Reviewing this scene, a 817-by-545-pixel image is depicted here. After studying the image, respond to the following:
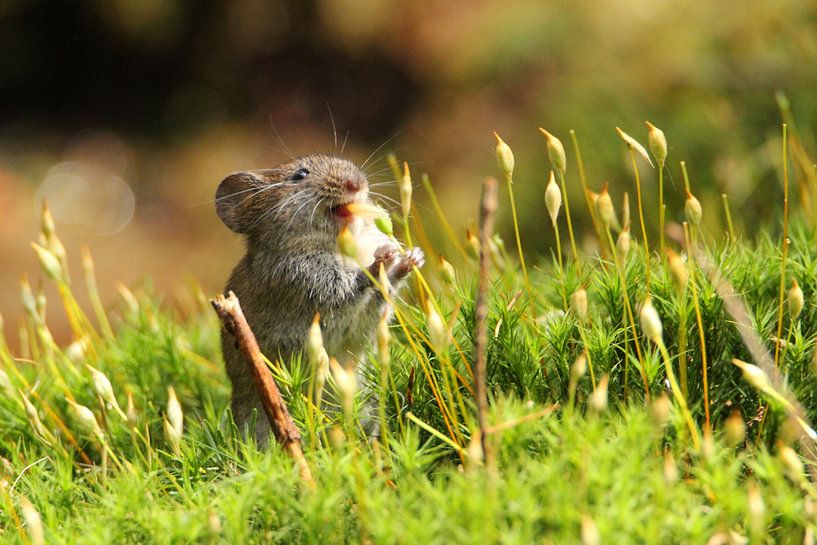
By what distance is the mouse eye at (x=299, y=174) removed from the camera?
12.2 ft

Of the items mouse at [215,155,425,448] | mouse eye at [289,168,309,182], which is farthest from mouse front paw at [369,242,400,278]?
mouse eye at [289,168,309,182]

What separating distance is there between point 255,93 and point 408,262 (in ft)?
27.7

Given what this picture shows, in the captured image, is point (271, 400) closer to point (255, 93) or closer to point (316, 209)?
point (316, 209)

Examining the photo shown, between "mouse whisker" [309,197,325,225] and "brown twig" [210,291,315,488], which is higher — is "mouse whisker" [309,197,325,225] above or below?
above

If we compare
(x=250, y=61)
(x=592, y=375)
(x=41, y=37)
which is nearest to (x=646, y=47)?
(x=250, y=61)

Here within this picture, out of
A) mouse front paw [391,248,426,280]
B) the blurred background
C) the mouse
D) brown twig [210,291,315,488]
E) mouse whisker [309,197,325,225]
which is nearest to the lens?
brown twig [210,291,315,488]

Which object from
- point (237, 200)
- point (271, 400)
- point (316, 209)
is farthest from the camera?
point (237, 200)

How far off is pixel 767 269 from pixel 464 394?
1.11 m

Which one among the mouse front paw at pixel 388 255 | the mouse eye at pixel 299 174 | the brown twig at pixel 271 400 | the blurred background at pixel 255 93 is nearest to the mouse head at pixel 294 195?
the mouse eye at pixel 299 174

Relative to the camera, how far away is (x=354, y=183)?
3604 mm

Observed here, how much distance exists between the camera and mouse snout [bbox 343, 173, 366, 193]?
359 centimetres

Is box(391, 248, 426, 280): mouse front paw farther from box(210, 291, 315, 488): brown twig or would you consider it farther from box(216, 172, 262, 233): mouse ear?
box(216, 172, 262, 233): mouse ear

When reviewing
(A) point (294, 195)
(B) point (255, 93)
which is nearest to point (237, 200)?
(A) point (294, 195)

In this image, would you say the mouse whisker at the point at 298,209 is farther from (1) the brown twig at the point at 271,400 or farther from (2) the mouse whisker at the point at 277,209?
(1) the brown twig at the point at 271,400
